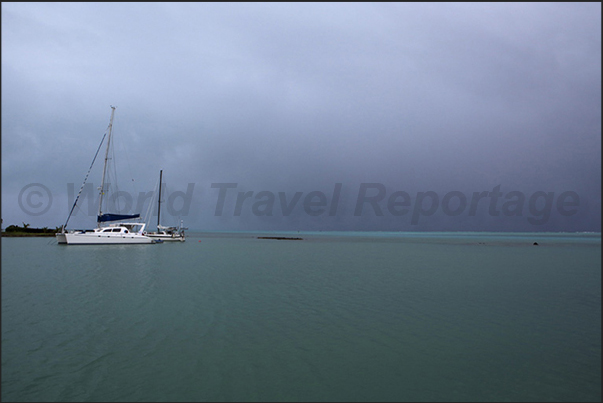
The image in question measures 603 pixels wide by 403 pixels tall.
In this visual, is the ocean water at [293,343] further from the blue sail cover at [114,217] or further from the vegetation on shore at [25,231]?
the vegetation on shore at [25,231]

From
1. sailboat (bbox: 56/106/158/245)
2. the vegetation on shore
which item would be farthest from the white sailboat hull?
the vegetation on shore

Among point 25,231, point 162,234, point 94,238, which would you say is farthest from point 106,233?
point 25,231

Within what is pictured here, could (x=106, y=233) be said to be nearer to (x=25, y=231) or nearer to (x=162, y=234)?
(x=162, y=234)

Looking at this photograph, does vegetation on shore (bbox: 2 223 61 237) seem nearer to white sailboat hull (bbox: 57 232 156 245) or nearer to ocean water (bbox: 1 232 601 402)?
white sailboat hull (bbox: 57 232 156 245)

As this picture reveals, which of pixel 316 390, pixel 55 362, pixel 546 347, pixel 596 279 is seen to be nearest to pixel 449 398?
pixel 316 390

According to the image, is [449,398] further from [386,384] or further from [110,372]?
[110,372]

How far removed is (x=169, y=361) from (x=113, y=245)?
A: 209 feet

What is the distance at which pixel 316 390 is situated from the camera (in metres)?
8.66

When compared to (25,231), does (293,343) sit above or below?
above

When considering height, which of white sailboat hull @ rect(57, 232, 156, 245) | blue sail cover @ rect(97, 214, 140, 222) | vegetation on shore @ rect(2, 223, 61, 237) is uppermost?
blue sail cover @ rect(97, 214, 140, 222)

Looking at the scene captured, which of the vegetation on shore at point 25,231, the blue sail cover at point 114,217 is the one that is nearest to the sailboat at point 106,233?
the blue sail cover at point 114,217

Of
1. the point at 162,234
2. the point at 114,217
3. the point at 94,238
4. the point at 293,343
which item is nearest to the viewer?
the point at 293,343

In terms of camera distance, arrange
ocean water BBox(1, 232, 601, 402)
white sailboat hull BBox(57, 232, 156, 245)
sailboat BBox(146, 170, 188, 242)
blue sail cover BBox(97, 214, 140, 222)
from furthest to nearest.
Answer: sailboat BBox(146, 170, 188, 242) → blue sail cover BBox(97, 214, 140, 222) → white sailboat hull BBox(57, 232, 156, 245) → ocean water BBox(1, 232, 601, 402)

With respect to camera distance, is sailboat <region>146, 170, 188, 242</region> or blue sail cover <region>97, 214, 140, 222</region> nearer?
blue sail cover <region>97, 214, 140, 222</region>
